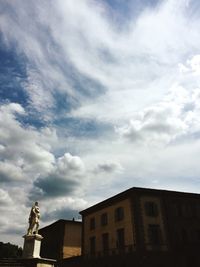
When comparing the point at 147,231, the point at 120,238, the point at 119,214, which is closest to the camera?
the point at 147,231

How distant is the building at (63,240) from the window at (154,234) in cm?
1759

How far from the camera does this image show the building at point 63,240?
41719 millimetres

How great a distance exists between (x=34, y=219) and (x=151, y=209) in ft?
64.9

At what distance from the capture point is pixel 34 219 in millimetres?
15352

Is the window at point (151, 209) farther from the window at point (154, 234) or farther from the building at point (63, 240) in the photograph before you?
the building at point (63, 240)

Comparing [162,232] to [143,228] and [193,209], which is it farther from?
[193,209]

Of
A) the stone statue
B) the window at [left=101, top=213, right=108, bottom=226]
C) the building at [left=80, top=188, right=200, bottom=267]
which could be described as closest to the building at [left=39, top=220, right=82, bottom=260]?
the building at [left=80, top=188, right=200, bottom=267]

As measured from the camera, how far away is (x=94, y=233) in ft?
121

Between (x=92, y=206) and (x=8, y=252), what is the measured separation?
42780 mm

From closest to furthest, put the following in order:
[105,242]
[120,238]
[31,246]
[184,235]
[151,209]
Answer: [31,246], [184,235], [151,209], [120,238], [105,242]

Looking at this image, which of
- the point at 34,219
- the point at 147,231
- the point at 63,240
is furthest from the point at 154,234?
the point at 34,219

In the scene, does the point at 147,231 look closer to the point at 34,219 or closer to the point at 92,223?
the point at 92,223

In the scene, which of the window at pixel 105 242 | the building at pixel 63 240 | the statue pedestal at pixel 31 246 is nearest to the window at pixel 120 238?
the window at pixel 105 242

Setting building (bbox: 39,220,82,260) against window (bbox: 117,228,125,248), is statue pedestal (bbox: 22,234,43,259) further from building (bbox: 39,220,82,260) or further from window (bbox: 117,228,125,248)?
building (bbox: 39,220,82,260)
